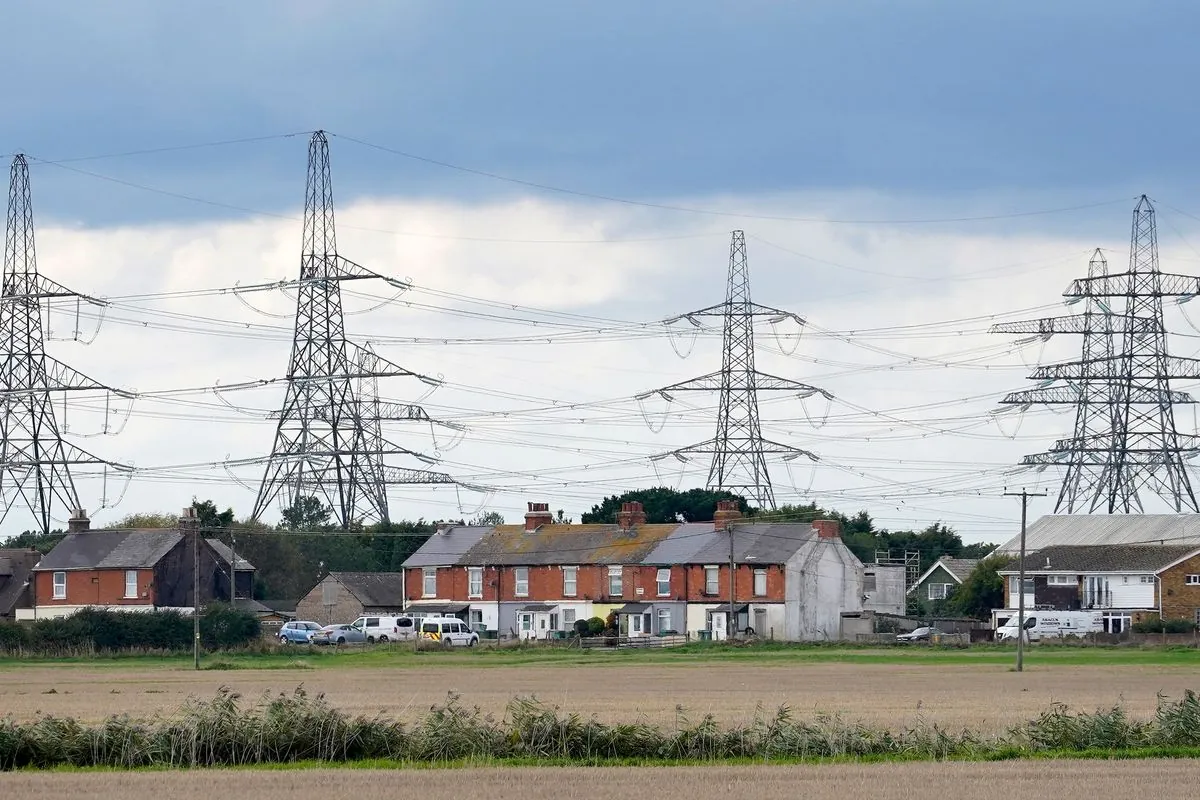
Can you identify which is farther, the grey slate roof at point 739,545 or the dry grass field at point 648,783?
the grey slate roof at point 739,545

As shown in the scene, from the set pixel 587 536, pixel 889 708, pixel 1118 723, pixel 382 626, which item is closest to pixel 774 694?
pixel 889 708

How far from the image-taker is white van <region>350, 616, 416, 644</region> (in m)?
100

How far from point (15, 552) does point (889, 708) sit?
8215 centimetres

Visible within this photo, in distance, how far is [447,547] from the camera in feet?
389

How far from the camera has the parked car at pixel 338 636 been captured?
9619cm

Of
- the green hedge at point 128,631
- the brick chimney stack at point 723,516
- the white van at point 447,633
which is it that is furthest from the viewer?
the brick chimney stack at point 723,516

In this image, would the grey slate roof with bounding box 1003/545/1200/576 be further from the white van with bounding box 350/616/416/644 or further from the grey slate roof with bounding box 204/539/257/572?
the grey slate roof with bounding box 204/539/257/572

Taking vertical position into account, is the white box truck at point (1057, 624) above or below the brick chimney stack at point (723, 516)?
below

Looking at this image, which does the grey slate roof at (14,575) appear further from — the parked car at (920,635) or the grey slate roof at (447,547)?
the parked car at (920,635)

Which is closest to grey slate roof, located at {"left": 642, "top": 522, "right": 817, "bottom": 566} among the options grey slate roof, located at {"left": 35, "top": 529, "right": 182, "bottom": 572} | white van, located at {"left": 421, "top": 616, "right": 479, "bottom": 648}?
white van, located at {"left": 421, "top": 616, "right": 479, "bottom": 648}

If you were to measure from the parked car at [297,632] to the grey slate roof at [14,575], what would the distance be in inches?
871

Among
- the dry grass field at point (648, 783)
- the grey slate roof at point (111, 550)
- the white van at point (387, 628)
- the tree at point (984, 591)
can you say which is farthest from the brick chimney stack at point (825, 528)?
the dry grass field at point (648, 783)

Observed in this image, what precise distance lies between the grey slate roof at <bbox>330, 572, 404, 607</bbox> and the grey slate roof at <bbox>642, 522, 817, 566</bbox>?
19041 mm

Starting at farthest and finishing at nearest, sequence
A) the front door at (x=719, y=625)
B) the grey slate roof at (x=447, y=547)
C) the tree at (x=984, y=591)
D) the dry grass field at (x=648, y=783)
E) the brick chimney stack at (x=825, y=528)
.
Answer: the tree at (x=984, y=591), the grey slate roof at (x=447, y=547), the brick chimney stack at (x=825, y=528), the front door at (x=719, y=625), the dry grass field at (x=648, y=783)
